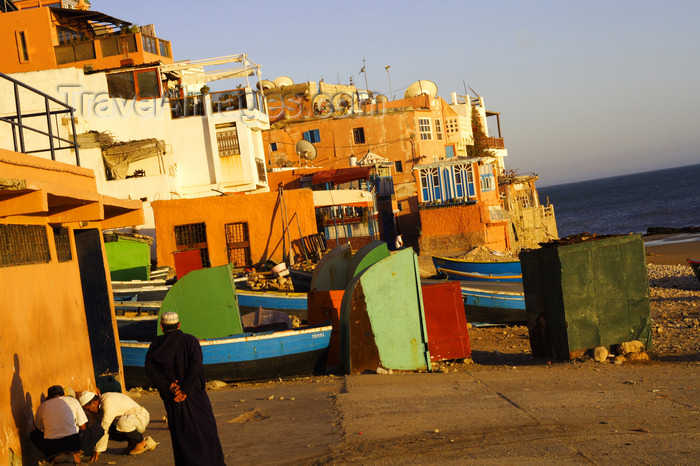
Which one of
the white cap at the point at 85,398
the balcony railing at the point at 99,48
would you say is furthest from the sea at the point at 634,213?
the white cap at the point at 85,398

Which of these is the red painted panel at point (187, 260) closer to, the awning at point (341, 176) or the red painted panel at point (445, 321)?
the awning at point (341, 176)

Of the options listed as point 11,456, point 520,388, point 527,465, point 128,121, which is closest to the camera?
point 527,465

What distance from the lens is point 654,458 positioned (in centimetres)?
637

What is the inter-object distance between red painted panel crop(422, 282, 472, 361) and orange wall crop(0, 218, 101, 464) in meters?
5.22

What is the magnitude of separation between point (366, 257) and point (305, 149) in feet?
115

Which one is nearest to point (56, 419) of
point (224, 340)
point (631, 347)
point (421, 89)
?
point (224, 340)

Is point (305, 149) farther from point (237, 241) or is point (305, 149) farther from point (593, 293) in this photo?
point (593, 293)

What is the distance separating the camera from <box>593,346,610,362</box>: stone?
1095cm

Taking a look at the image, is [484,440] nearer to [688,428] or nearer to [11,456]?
[688,428]

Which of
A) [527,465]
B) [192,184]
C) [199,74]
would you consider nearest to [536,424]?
[527,465]

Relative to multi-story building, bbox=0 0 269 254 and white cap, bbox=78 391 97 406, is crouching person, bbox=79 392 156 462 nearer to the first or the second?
white cap, bbox=78 391 97 406

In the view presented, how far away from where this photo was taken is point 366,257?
44.0 ft

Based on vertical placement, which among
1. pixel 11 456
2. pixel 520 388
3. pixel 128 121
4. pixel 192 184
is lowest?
pixel 520 388

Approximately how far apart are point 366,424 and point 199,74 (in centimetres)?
2951
